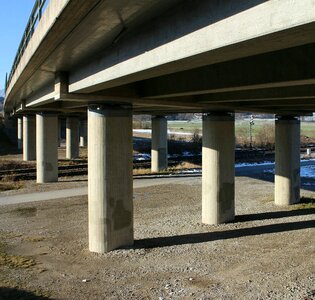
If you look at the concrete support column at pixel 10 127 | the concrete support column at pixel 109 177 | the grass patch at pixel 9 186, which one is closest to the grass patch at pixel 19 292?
the concrete support column at pixel 109 177

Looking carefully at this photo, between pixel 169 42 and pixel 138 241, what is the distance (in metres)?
7.73

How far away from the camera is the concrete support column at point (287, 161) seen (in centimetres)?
1934

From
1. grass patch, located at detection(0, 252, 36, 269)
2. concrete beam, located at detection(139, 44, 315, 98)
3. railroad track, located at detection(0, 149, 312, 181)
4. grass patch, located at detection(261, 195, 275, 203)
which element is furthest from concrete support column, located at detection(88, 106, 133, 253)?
railroad track, located at detection(0, 149, 312, 181)

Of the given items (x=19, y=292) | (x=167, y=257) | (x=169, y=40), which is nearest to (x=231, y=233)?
(x=167, y=257)

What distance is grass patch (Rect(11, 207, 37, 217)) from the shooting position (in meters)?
18.0

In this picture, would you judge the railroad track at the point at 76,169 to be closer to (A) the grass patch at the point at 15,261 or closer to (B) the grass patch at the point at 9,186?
(B) the grass patch at the point at 9,186

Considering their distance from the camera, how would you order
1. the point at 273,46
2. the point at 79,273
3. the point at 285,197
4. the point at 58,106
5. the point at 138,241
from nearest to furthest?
the point at 273,46, the point at 79,273, the point at 138,241, the point at 285,197, the point at 58,106

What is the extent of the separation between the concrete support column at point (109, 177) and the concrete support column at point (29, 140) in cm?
3125

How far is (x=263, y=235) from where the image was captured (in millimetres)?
13969

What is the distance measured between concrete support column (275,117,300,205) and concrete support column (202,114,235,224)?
4.14m

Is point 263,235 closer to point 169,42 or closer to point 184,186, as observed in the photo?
point 169,42

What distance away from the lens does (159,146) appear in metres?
34.0

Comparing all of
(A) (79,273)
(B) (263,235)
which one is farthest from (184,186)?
(A) (79,273)

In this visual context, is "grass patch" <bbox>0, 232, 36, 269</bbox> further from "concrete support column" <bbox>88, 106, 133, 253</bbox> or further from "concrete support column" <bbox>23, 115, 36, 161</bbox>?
"concrete support column" <bbox>23, 115, 36, 161</bbox>
